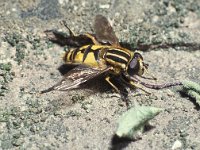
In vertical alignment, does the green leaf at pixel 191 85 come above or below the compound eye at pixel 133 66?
below

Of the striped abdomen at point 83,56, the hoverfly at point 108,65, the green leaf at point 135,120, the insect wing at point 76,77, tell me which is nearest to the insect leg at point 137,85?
the hoverfly at point 108,65

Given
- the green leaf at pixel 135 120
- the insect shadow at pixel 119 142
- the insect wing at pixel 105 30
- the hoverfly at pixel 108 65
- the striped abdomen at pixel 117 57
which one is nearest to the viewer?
the green leaf at pixel 135 120

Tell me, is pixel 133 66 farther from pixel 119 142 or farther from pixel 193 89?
pixel 119 142

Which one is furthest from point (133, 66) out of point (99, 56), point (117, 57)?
point (99, 56)

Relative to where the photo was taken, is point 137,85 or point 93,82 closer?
point 137,85

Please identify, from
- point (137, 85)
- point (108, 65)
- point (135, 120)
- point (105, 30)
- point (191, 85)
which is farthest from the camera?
point (105, 30)

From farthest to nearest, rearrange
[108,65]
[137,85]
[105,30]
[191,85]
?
[105,30]
[108,65]
[137,85]
[191,85]

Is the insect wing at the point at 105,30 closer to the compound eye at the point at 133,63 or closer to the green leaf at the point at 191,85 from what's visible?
the compound eye at the point at 133,63

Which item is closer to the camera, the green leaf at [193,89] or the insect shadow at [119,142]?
the insect shadow at [119,142]
